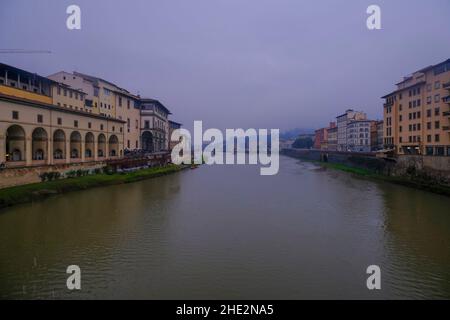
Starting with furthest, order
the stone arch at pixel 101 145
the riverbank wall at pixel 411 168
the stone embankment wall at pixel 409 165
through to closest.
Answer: the stone arch at pixel 101 145 < the stone embankment wall at pixel 409 165 < the riverbank wall at pixel 411 168

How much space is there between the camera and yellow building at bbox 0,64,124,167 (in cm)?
2350

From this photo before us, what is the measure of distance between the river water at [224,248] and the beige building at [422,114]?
50.5 feet

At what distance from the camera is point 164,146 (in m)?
67.7

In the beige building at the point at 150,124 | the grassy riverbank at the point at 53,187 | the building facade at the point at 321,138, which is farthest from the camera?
the building facade at the point at 321,138

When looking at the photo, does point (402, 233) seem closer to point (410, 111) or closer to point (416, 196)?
point (416, 196)

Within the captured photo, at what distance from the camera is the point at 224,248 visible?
12.5 meters

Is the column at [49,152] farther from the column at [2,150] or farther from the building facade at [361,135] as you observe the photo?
the building facade at [361,135]

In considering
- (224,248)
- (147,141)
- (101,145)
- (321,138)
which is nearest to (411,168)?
(224,248)

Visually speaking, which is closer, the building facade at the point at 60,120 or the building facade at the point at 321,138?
the building facade at the point at 60,120

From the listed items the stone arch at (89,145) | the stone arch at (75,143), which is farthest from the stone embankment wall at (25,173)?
the stone arch at (89,145)

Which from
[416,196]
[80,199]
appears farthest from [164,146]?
[416,196]

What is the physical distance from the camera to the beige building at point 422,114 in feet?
108

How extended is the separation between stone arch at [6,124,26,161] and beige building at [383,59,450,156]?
40.4 metres

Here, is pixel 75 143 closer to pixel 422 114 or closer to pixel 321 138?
pixel 422 114
